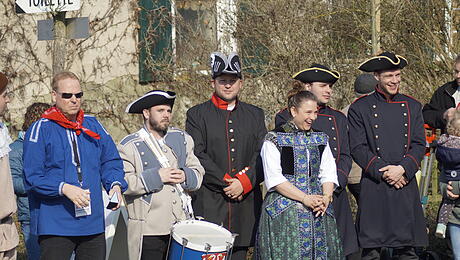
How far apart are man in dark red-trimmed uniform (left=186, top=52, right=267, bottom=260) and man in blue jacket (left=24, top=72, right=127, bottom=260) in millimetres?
1058

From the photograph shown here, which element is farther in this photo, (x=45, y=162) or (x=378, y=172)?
(x=378, y=172)

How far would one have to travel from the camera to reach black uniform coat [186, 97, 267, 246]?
274 inches

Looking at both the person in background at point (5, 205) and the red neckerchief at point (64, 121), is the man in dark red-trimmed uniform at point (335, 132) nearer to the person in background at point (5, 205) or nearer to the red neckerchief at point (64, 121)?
the red neckerchief at point (64, 121)

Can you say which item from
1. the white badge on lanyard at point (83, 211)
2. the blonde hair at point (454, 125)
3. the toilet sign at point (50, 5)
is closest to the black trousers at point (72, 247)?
the white badge on lanyard at point (83, 211)

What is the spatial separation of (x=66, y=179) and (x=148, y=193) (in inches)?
29.7

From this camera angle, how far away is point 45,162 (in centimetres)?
586

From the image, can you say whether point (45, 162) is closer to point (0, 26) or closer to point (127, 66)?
point (127, 66)

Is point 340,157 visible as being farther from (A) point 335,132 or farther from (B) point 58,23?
(B) point 58,23

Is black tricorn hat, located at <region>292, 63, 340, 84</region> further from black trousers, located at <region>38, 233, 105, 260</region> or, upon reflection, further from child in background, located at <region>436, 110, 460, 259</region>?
black trousers, located at <region>38, 233, 105, 260</region>

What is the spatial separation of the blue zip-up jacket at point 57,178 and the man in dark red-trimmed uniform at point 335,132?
1.78 meters

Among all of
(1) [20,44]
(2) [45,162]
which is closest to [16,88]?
(1) [20,44]

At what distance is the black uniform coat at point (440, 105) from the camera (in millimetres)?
7898

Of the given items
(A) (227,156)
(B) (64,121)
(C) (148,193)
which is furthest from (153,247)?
(B) (64,121)

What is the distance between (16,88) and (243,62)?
126 inches
